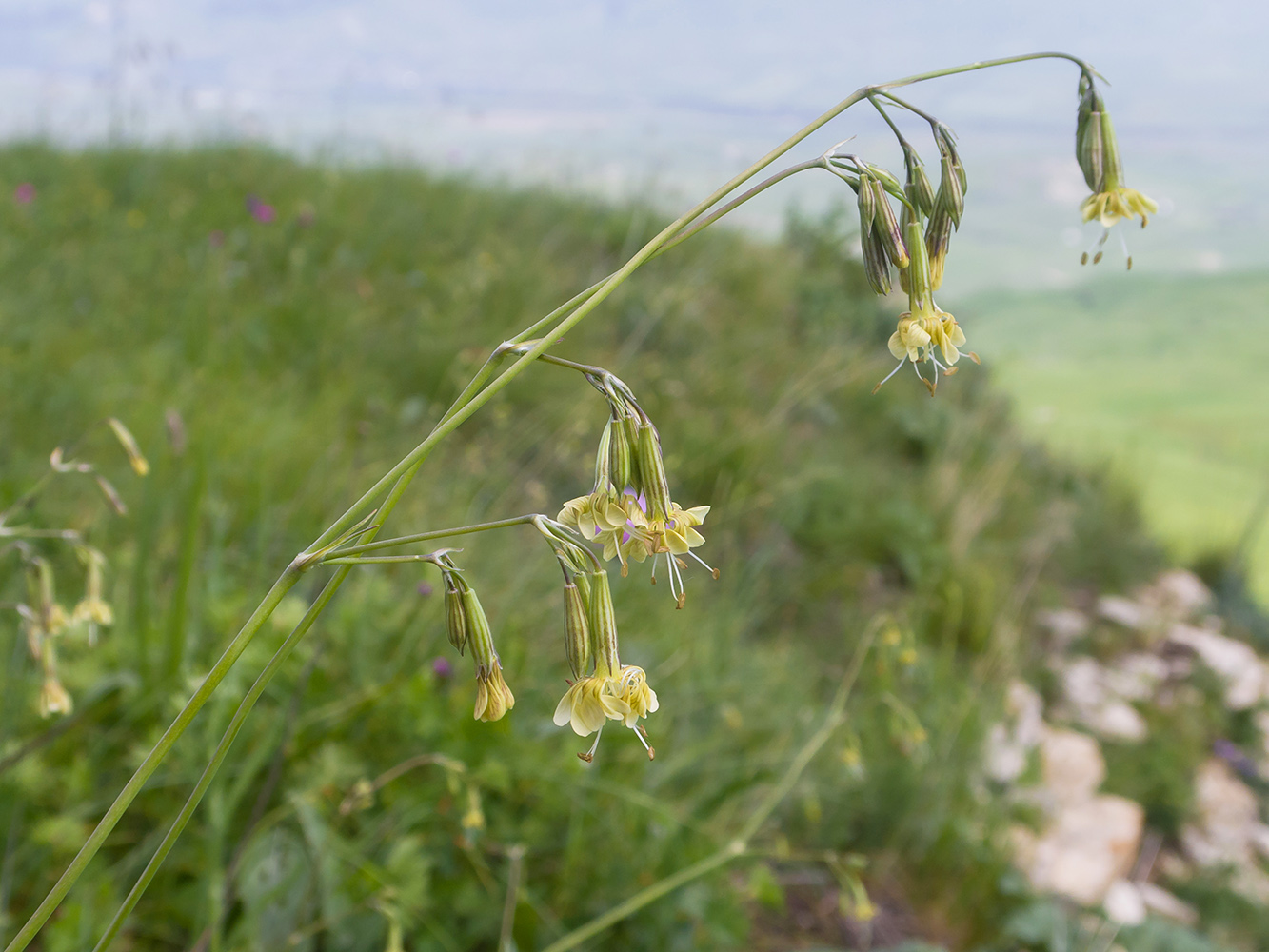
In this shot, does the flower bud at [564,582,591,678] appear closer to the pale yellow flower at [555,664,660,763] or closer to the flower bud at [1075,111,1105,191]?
the pale yellow flower at [555,664,660,763]

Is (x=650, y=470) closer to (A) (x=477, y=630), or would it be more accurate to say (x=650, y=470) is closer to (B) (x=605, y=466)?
(B) (x=605, y=466)

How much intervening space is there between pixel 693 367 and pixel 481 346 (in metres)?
1.28

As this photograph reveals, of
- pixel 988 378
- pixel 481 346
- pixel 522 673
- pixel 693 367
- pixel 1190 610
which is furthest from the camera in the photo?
pixel 988 378

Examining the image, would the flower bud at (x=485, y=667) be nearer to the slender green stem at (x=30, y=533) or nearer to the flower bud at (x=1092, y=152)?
the slender green stem at (x=30, y=533)

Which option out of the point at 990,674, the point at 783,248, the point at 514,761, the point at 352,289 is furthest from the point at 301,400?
the point at 783,248

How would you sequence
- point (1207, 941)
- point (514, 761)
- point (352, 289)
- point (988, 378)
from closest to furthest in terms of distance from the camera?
point (514, 761) < point (1207, 941) < point (352, 289) < point (988, 378)

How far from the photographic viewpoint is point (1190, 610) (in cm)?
604

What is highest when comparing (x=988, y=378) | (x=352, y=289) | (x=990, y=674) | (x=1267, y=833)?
(x=352, y=289)

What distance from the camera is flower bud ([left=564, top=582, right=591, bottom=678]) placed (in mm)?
740

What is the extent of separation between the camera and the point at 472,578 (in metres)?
2.35

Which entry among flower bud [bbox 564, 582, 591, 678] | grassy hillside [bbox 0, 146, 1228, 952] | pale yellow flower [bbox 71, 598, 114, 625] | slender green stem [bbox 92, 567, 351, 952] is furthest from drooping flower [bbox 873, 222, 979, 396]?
pale yellow flower [bbox 71, 598, 114, 625]

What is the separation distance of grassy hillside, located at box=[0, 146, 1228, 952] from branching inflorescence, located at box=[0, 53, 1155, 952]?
510 mm

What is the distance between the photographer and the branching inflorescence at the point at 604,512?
68 centimetres

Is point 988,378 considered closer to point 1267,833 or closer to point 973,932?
point 1267,833
